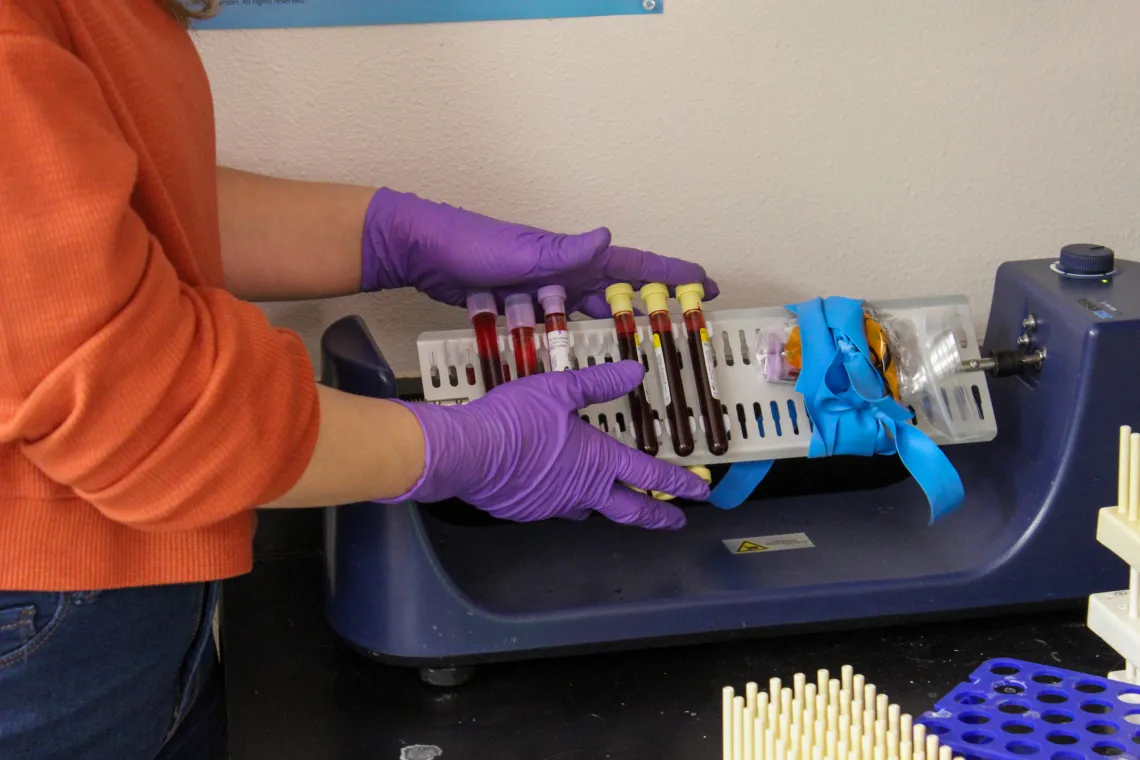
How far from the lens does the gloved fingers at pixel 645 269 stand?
92 centimetres

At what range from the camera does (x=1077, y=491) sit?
801 millimetres

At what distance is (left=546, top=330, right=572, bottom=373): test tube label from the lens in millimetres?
827

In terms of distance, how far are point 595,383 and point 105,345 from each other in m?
0.36

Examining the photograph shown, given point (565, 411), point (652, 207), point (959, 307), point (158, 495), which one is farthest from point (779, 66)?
point (158, 495)

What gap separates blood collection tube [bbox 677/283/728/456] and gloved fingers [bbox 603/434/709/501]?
0.03 metres

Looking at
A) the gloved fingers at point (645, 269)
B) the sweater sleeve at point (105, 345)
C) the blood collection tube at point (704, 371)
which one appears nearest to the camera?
the sweater sleeve at point (105, 345)

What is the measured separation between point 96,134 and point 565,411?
1.17 ft

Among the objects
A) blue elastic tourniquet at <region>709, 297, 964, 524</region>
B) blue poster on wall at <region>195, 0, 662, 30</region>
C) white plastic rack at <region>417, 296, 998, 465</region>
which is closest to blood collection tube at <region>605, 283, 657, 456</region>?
white plastic rack at <region>417, 296, 998, 465</region>

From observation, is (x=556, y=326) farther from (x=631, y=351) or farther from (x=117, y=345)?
(x=117, y=345)

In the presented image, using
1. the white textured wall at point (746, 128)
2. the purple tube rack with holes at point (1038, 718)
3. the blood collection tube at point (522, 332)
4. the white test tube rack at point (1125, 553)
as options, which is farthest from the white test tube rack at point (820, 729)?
the white textured wall at point (746, 128)

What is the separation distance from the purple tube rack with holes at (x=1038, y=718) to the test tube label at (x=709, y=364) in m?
0.28

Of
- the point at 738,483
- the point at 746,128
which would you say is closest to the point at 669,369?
the point at 738,483

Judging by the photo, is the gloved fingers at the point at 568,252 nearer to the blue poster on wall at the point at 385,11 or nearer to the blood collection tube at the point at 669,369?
the blood collection tube at the point at 669,369

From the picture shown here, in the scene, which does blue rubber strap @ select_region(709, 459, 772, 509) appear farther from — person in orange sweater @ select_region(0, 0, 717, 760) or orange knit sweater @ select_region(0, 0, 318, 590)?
orange knit sweater @ select_region(0, 0, 318, 590)
